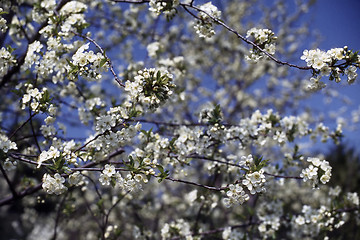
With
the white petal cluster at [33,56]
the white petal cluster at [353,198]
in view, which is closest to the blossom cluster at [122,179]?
the white petal cluster at [33,56]

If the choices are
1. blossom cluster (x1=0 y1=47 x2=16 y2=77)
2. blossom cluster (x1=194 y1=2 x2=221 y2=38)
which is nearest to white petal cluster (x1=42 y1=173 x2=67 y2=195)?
blossom cluster (x1=0 y1=47 x2=16 y2=77)

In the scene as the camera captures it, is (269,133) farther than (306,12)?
No

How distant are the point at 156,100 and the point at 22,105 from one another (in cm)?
123

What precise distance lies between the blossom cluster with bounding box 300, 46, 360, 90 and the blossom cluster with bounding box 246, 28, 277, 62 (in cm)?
34

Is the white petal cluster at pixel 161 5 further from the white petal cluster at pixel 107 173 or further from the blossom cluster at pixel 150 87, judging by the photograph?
the white petal cluster at pixel 107 173

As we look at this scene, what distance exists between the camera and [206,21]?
112 inches

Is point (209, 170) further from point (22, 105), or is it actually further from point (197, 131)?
point (22, 105)

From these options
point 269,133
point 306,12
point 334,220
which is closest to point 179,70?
point 269,133

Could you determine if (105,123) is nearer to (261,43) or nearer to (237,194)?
(237,194)

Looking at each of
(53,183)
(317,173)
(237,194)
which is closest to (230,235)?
(317,173)

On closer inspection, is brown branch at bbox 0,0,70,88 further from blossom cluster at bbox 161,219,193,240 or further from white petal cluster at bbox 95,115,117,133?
blossom cluster at bbox 161,219,193,240

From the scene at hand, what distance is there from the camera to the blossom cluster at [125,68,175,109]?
7.38ft

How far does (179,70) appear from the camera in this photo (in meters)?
3.95

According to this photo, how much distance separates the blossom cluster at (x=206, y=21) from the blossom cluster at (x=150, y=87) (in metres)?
0.78
